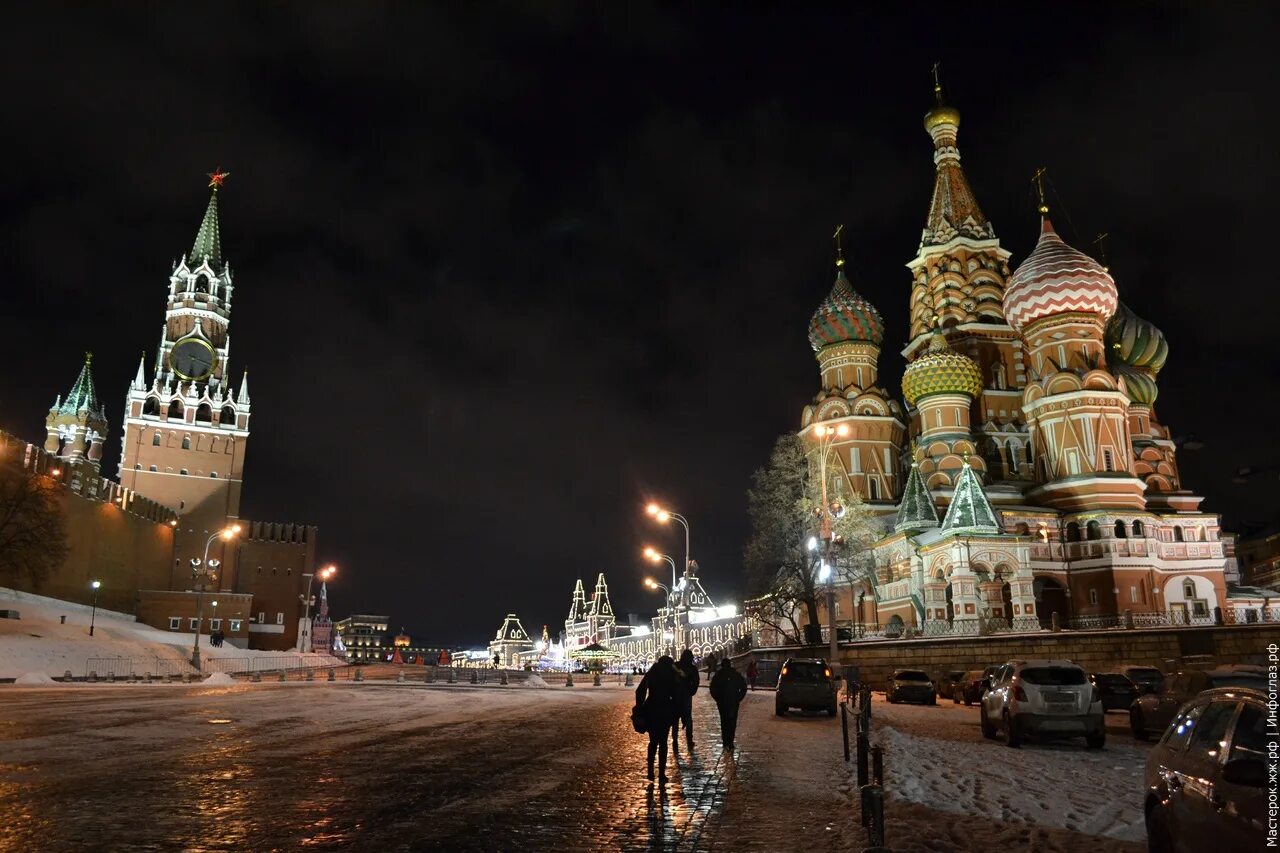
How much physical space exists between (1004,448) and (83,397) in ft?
305

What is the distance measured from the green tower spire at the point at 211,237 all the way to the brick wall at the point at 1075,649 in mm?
88254

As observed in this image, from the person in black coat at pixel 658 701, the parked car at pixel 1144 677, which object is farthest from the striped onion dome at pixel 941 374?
the person in black coat at pixel 658 701

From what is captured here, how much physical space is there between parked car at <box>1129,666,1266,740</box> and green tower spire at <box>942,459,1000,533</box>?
28.8 meters

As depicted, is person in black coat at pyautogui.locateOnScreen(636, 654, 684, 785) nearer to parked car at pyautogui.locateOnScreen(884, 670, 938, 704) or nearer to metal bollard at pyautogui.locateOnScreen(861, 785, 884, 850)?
metal bollard at pyautogui.locateOnScreen(861, 785, 884, 850)

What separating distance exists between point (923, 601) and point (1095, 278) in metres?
23.5

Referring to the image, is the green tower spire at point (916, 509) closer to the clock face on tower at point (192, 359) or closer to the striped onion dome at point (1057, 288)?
the striped onion dome at point (1057, 288)

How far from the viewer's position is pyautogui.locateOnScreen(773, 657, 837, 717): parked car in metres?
21.6

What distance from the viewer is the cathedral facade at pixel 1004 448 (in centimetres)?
4644

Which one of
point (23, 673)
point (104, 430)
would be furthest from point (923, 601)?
point (104, 430)

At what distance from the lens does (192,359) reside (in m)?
91.5

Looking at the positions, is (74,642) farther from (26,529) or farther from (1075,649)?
(1075,649)

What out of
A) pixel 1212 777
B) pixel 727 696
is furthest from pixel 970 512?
pixel 1212 777

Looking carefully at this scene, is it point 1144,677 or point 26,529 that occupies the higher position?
point 26,529

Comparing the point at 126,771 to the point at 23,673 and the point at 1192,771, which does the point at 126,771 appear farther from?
the point at 23,673
